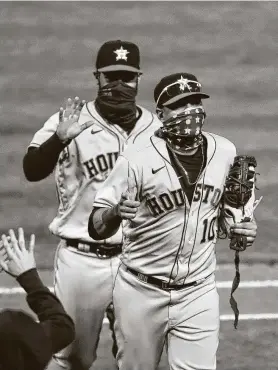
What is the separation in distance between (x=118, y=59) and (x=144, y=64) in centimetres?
720

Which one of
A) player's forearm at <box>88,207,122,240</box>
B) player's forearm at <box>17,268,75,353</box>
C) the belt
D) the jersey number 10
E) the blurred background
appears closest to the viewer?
player's forearm at <box>17,268,75,353</box>

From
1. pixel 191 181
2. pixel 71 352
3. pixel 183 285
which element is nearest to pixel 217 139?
Result: pixel 191 181

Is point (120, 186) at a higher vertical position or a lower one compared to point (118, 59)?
lower

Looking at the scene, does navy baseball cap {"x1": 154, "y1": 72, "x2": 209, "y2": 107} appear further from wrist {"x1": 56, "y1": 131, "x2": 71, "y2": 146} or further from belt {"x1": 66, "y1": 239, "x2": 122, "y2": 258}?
belt {"x1": 66, "y1": 239, "x2": 122, "y2": 258}

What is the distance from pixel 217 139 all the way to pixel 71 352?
5.40ft

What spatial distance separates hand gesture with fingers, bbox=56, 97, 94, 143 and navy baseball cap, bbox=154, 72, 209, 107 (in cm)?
61

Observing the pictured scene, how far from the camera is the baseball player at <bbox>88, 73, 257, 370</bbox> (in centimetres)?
509

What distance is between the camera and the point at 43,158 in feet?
18.4

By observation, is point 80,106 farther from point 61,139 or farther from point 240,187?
point 240,187

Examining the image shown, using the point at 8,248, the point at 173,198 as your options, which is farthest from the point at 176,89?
the point at 8,248

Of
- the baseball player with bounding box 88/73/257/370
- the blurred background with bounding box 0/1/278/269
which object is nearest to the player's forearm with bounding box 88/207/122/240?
the baseball player with bounding box 88/73/257/370

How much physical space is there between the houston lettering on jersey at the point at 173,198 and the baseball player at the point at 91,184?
80 centimetres

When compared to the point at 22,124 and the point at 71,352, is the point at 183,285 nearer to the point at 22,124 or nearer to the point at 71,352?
the point at 71,352

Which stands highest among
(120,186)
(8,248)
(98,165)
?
(98,165)
